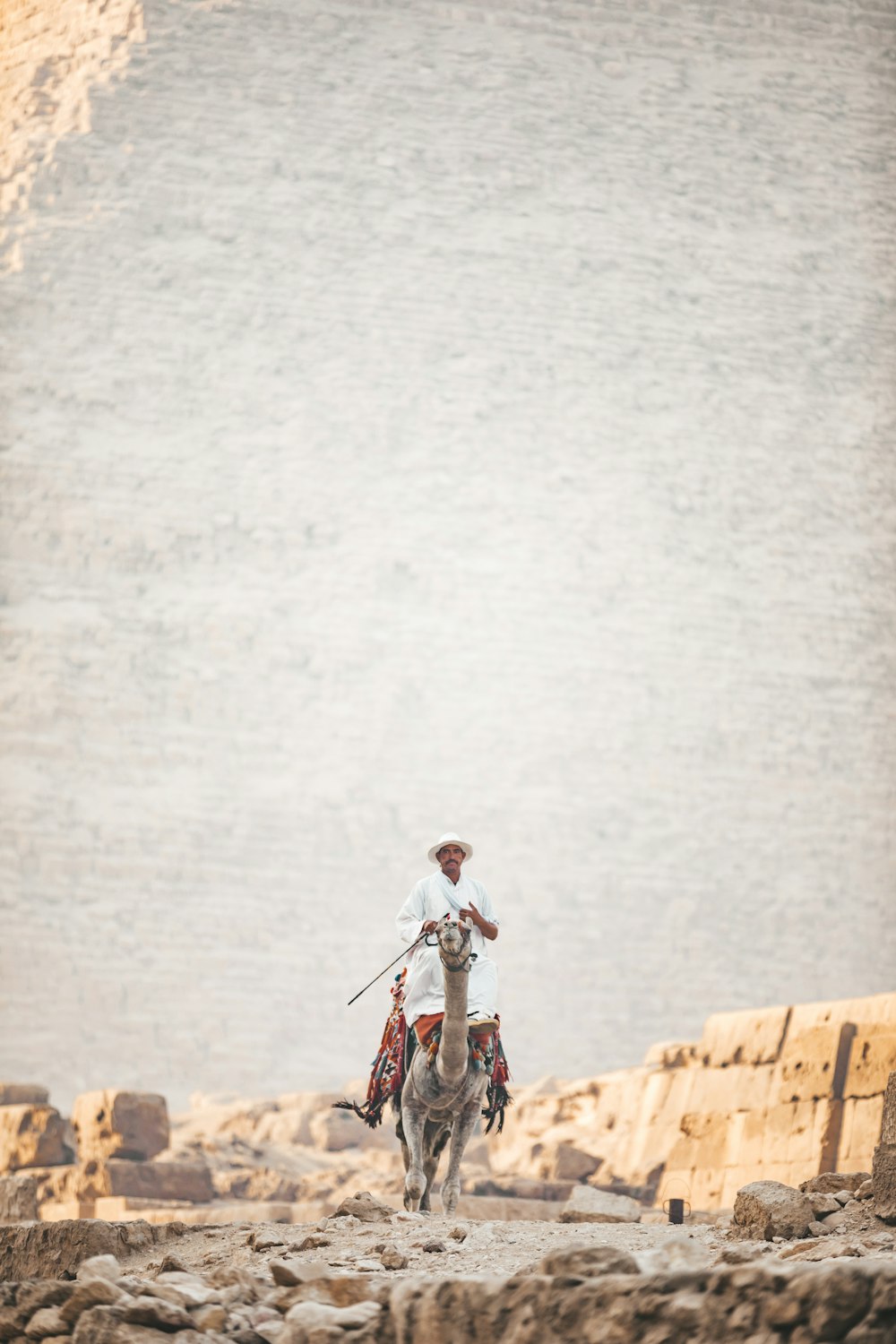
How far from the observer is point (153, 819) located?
18469 millimetres

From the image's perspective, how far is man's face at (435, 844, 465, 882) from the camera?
5.85 metres

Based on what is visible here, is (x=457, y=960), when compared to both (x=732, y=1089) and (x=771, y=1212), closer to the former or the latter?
(x=771, y=1212)

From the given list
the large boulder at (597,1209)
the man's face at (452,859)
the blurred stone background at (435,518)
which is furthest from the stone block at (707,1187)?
the blurred stone background at (435,518)

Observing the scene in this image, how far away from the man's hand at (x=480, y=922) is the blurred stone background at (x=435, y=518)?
12.2 meters

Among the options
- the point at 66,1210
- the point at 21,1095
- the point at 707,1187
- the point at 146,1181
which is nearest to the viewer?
the point at 707,1187

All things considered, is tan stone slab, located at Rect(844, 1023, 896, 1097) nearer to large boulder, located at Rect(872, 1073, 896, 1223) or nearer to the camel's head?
the camel's head

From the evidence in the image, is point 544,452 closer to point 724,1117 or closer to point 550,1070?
point 550,1070

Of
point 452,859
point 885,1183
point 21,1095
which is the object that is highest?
point 452,859

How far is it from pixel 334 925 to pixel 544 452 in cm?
606

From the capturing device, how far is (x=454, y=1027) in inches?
216

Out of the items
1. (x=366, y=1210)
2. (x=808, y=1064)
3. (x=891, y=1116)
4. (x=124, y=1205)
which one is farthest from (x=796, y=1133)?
(x=891, y=1116)

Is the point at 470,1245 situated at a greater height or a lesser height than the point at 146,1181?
greater

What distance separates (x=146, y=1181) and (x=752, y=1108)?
3.85 metres

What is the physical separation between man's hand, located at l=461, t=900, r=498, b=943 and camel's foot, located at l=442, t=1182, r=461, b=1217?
803 millimetres
